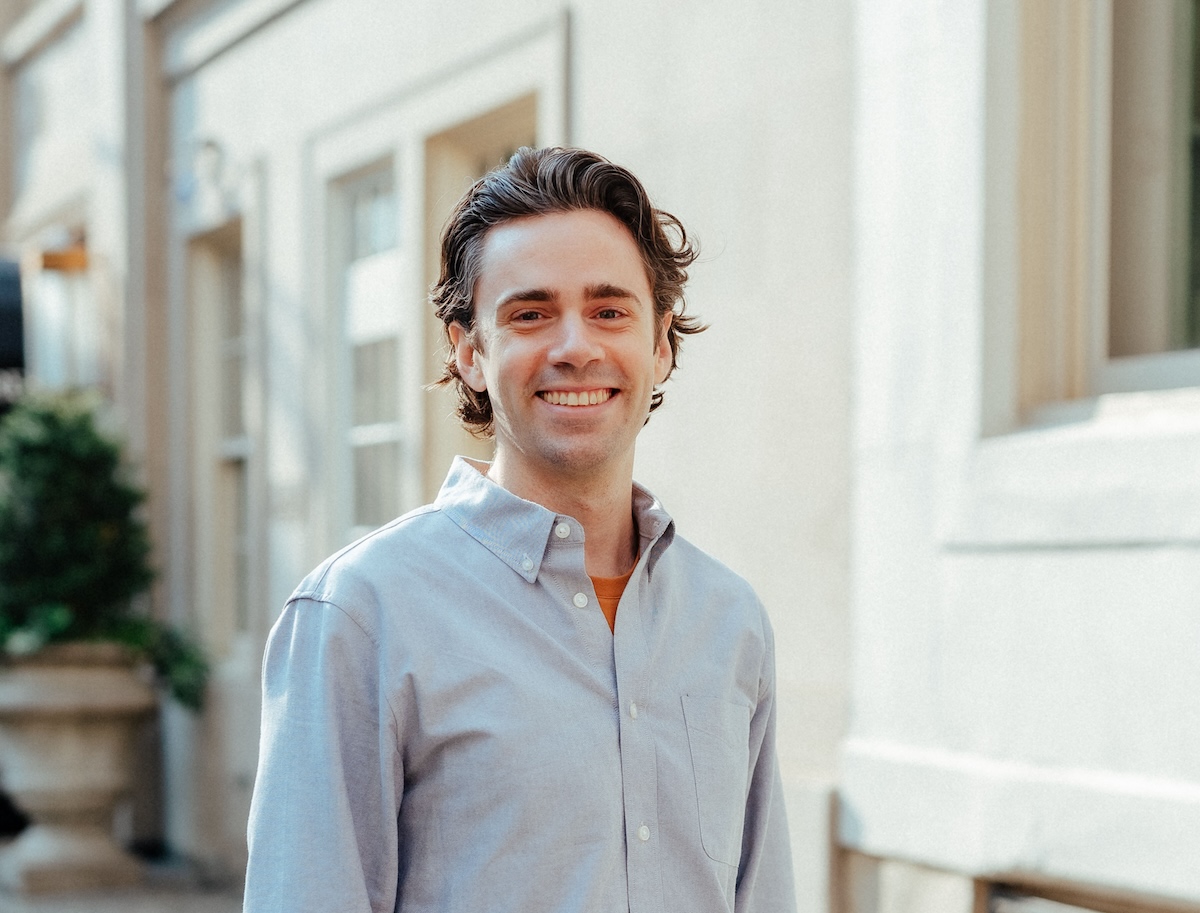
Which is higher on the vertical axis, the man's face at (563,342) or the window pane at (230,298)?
the window pane at (230,298)

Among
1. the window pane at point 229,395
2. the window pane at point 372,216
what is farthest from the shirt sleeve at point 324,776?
the window pane at point 229,395

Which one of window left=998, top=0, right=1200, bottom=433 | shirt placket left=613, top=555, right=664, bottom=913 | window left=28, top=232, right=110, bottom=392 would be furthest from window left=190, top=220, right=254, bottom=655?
shirt placket left=613, top=555, right=664, bottom=913

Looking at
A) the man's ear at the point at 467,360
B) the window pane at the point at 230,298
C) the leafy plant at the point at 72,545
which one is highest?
the window pane at the point at 230,298

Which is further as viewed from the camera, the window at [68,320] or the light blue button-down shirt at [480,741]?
the window at [68,320]

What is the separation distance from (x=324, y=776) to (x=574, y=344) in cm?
57

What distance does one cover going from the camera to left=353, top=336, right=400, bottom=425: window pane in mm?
6426

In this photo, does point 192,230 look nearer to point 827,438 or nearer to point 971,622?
point 827,438

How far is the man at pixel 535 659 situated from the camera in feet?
5.62

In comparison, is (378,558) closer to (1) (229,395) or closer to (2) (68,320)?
(1) (229,395)

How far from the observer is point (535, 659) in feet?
5.89

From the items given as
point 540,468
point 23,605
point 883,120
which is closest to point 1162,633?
point 883,120

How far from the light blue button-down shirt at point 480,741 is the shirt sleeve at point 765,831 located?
0.67 feet

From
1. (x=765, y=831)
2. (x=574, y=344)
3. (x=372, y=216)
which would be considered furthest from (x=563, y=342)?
(x=372, y=216)

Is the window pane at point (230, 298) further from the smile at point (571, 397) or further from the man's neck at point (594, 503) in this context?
the smile at point (571, 397)
